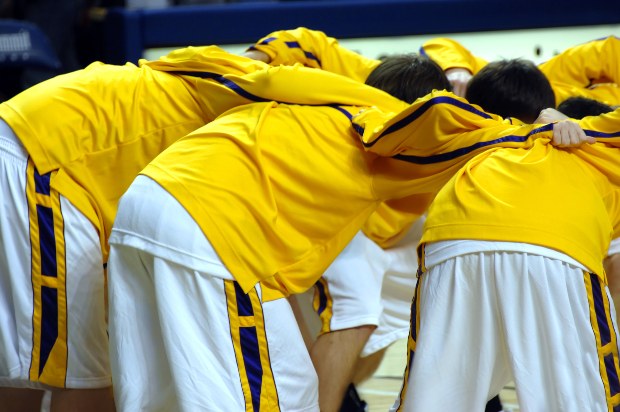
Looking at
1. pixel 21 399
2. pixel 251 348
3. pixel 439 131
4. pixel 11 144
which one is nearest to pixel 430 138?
pixel 439 131

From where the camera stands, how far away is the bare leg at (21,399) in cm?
303

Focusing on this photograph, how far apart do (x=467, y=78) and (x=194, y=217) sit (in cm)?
130

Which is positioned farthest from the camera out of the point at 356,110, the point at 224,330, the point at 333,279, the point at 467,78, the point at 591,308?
the point at 467,78

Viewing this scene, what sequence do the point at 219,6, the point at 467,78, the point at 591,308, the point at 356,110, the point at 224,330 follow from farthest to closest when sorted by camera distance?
the point at 219,6 → the point at 467,78 → the point at 356,110 → the point at 224,330 → the point at 591,308

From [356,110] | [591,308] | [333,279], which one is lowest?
[333,279]

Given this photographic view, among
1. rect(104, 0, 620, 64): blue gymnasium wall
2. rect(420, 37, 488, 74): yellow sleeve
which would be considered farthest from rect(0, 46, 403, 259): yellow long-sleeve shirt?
rect(104, 0, 620, 64): blue gymnasium wall

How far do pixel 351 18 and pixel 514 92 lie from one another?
2841 mm

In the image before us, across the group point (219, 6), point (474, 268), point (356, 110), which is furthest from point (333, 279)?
point (219, 6)

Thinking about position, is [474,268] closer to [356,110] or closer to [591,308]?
[591,308]

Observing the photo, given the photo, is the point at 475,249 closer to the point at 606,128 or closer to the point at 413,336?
the point at 413,336

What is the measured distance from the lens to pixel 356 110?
261cm

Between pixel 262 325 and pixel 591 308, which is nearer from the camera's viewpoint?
pixel 591 308

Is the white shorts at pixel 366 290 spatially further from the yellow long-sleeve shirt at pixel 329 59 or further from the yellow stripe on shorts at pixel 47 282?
the yellow stripe on shorts at pixel 47 282

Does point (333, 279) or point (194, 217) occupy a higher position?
point (194, 217)
